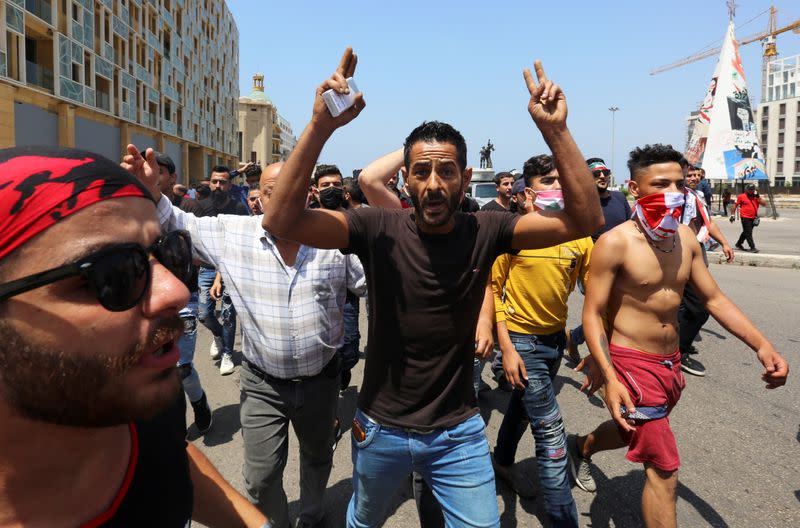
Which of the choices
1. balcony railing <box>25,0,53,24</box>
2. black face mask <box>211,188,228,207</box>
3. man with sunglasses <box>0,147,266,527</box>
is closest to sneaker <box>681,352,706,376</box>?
man with sunglasses <box>0,147,266,527</box>

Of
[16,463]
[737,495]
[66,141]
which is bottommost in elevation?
[737,495]

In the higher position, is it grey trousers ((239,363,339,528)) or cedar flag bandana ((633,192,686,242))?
cedar flag bandana ((633,192,686,242))

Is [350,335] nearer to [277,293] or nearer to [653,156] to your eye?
[277,293]

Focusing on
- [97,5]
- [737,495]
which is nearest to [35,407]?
[737,495]

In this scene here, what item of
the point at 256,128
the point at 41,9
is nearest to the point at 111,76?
the point at 41,9

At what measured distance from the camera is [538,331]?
3238 millimetres

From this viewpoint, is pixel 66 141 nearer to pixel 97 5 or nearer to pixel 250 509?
pixel 97 5

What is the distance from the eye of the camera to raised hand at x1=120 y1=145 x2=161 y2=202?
2.10 m

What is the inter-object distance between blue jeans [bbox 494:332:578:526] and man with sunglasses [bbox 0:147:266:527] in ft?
7.21

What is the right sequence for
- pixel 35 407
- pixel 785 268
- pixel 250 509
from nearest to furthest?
pixel 35 407 < pixel 250 509 < pixel 785 268

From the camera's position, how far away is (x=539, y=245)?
88.0 inches

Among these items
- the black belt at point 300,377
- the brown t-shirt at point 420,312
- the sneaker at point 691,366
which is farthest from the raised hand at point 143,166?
the sneaker at point 691,366

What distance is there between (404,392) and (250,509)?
870 mm

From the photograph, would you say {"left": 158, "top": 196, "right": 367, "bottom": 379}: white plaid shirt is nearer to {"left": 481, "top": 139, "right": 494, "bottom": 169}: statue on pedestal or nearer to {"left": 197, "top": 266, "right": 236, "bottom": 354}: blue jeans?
{"left": 197, "top": 266, "right": 236, "bottom": 354}: blue jeans
